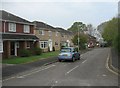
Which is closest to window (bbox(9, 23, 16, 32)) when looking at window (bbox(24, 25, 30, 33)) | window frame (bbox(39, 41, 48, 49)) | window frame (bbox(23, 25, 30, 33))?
window frame (bbox(23, 25, 30, 33))

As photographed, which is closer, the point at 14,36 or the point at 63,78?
the point at 63,78

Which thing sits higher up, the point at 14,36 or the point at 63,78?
the point at 14,36

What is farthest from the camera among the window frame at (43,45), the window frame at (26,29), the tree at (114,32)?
the window frame at (43,45)

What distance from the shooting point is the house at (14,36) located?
34125 mm

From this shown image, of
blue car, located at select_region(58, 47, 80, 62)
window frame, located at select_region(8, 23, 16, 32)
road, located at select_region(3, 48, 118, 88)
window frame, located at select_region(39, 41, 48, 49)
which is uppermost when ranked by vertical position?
window frame, located at select_region(8, 23, 16, 32)

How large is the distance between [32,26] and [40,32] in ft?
26.0

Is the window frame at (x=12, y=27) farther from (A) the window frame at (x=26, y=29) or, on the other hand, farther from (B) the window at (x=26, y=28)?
(B) the window at (x=26, y=28)

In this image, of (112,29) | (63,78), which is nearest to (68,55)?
(63,78)

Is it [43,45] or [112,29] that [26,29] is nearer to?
[43,45]

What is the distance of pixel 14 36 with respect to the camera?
36.7m

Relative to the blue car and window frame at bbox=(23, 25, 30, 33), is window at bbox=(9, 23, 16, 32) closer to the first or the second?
window frame at bbox=(23, 25, 30, 33)

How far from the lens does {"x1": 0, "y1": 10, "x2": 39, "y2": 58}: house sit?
3412cm

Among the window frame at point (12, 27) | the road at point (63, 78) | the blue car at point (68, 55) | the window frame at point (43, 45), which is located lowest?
the road at point (63, 78)

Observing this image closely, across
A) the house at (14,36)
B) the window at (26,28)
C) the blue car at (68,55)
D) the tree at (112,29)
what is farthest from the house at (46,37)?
the blue car at (68,55)
